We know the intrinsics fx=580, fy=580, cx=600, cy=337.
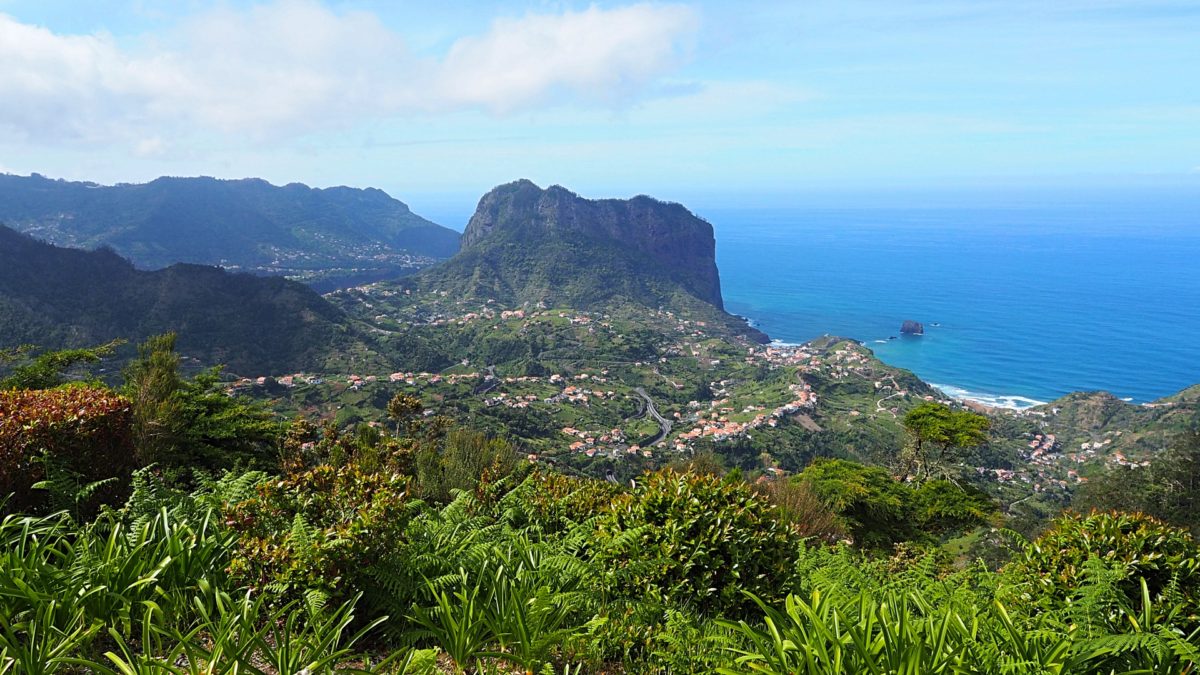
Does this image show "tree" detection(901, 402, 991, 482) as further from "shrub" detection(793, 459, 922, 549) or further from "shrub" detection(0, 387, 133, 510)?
"shrub" detection(0, 387, 133, 510)

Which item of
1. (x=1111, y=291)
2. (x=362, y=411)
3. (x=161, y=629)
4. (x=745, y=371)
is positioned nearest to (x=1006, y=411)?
(x=745, y=371)

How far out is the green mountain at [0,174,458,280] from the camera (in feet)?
462

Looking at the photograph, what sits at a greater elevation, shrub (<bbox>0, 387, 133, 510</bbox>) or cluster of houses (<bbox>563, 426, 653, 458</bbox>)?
shrub (<bbox>0, 387, 133, 510</bbox>)

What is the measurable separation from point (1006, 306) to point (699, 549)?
13924cm

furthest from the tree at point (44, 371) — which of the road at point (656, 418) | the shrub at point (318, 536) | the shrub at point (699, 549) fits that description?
the road at point (656, 418)

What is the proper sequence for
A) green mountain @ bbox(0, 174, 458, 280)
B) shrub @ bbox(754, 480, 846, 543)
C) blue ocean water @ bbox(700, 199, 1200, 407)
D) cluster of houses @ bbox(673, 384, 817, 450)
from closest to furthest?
shrub @ bbox(754, 480, 846, 543) → cluster of houses @ bbox(673, 384, 817, 450) → blue ocean water @ bbox(700, 199, 1200, 407) → green mountain @ bbox(0, 174, 458, 280)

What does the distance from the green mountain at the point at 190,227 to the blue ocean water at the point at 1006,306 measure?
108 metres

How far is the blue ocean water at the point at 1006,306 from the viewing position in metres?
80.5

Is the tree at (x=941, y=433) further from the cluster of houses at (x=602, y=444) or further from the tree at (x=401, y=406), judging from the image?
the cluster of houses at (x=602, y=444)

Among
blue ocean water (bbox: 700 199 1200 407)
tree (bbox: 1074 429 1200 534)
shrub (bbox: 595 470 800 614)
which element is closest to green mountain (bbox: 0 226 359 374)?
tree (bbox: 1074 429 1200 534)

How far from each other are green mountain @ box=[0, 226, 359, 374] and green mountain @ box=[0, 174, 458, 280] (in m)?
63.1

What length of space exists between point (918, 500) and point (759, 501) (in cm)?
1492

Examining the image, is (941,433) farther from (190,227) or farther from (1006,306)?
(190,227)

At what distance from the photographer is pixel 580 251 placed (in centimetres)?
12625
